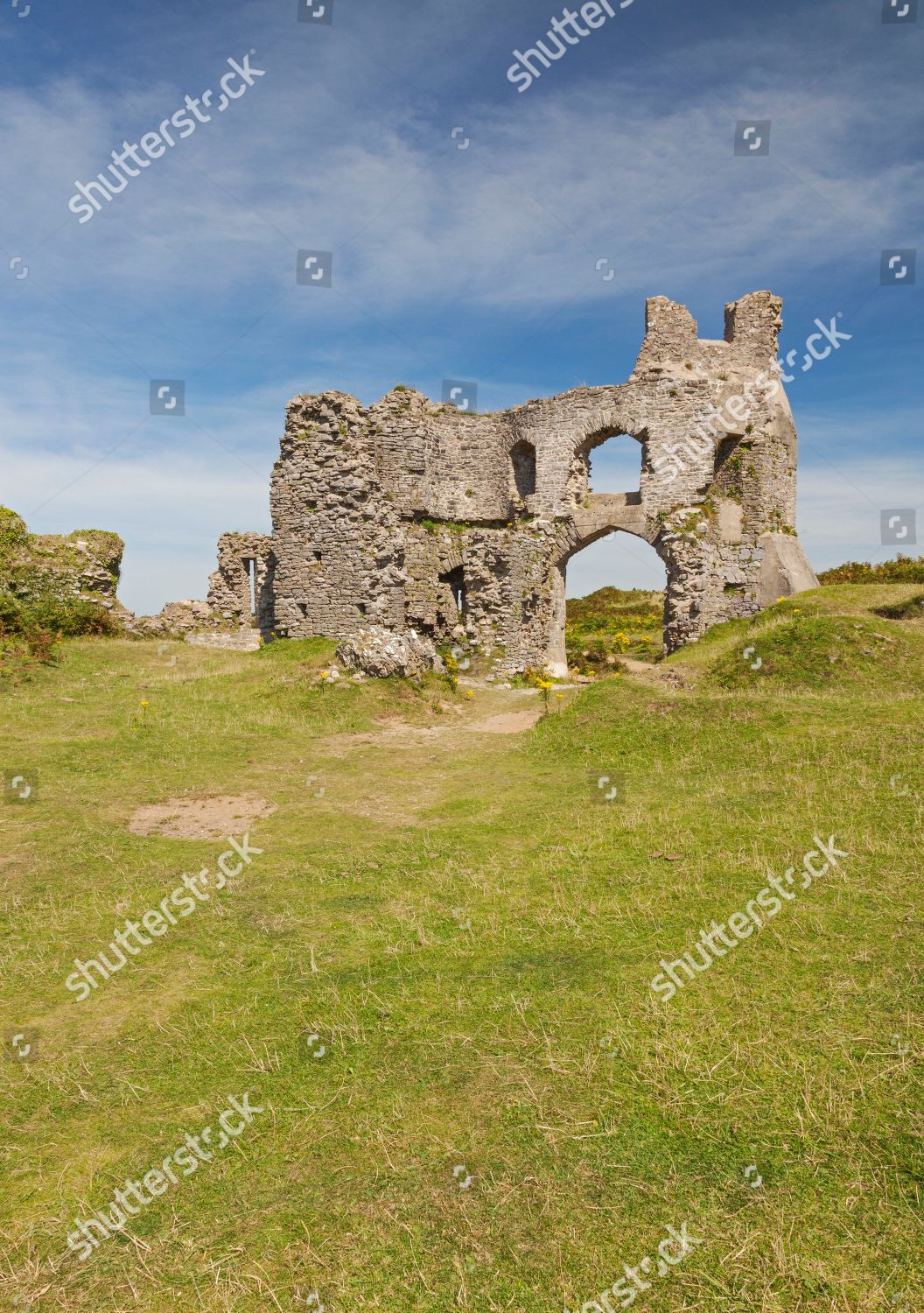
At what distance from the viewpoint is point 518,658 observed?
26.3 metres

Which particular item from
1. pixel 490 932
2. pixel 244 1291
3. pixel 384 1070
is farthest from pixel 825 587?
pixel 244 1291

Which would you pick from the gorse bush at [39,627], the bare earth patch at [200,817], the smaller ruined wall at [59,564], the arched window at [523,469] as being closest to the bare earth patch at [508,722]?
the bare earth patch at [200,817]

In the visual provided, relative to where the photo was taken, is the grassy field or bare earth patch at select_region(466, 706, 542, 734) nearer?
the grassy field

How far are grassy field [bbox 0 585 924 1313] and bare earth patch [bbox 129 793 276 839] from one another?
11.1 inches

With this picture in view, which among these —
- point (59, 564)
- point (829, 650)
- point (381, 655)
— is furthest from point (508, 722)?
point (59, 564)

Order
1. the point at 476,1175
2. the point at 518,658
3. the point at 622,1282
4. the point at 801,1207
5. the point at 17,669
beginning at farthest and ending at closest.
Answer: the point at 518,658 → the point at 17,669 → the point at 476,1175 → the point at 801,1207 → the point at 622,1282

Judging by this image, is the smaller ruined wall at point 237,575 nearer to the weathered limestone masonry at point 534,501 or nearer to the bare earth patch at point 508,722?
the weathered limestone masonry at point 534,501

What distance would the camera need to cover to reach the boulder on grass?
1906cm

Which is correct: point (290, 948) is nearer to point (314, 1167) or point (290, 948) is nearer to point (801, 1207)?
point (314, 1167)

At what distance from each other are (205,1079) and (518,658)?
21.7 meters

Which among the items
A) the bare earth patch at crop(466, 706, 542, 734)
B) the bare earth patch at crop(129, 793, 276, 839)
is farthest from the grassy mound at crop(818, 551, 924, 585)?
the bare earth patch at crop(129, 793, 276, 839)

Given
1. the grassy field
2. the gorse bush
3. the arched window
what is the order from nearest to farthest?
the grassy field < the gorse bush < the arched window

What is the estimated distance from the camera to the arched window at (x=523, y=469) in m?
27.9

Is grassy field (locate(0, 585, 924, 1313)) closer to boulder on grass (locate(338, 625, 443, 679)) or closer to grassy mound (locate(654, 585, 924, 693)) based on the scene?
grassy mound (locate(654, 585, 924, 693))
